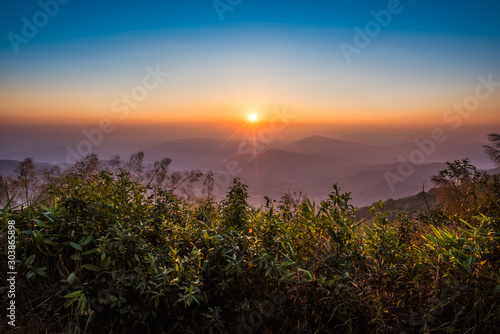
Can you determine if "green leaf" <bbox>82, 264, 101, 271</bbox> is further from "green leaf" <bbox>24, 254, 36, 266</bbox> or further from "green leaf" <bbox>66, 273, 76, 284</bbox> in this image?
"green leaf" <bbox>24, 254, 36, 266</bbox>

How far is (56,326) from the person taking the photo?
2.72m

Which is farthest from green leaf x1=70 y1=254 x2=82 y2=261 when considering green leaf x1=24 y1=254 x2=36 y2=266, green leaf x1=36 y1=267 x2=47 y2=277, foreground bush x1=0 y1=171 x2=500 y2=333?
green leaf x1=24 y1=254 x2=36 y2=266

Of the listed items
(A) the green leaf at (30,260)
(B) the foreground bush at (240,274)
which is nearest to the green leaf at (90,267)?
(B) the foreground bush at (240,274)

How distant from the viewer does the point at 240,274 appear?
268 cm

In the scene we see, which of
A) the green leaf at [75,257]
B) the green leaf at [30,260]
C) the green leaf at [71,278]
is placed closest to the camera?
the green leaf at [71,278]

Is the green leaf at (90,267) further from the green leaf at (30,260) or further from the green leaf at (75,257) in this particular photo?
the green leaf at (30,260)

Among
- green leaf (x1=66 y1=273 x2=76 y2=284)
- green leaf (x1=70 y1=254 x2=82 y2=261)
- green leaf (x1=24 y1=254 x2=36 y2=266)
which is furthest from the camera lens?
green leaf (x1=24 y1=254 x2=36 y2=266)

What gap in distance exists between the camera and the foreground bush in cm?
260

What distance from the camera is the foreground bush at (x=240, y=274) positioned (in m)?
2.60

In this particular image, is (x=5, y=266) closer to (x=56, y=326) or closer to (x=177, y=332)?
(x=56, y=326)

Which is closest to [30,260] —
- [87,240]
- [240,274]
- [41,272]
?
[41,272]

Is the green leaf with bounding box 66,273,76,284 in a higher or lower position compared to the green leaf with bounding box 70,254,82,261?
lower

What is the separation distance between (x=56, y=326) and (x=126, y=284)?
0.82m

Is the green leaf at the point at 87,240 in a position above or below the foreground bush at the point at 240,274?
above
